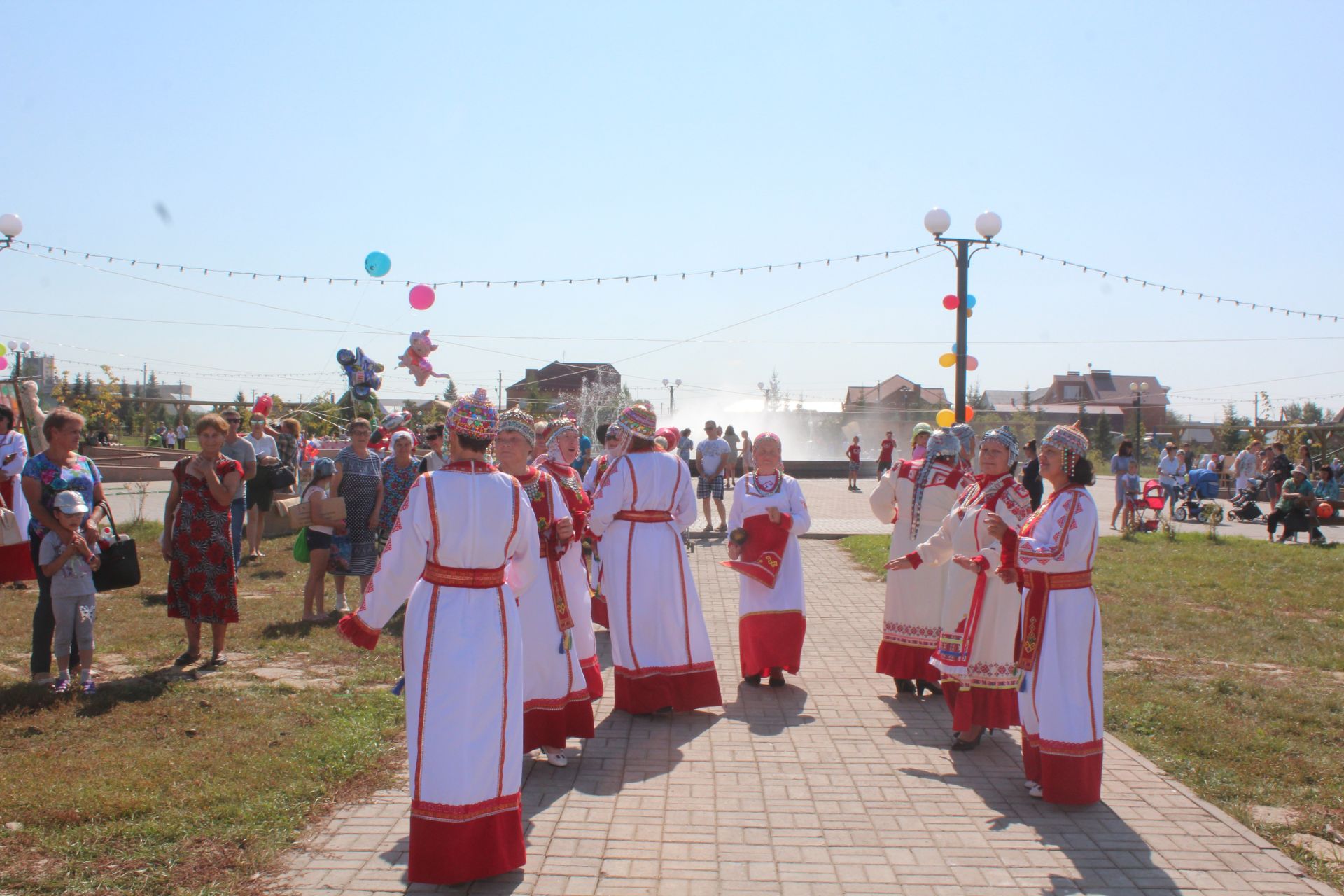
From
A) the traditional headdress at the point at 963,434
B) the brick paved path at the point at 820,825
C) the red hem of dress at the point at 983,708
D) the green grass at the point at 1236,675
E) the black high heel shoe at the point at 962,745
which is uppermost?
the traditional headdress at the point at 963,434

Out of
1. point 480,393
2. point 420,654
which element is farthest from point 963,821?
point 480,393

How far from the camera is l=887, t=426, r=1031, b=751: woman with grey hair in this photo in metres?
5.89

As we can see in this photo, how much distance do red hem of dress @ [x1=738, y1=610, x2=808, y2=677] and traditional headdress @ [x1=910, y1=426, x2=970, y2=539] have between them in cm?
107

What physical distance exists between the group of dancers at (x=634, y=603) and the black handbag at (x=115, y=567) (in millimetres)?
2753

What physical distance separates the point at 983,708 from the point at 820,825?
160 centimetres

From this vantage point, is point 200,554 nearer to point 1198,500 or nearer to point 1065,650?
point 1065,650

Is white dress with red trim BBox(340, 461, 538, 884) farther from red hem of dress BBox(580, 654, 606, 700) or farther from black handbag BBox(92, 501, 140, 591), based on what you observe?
black handbag BBox(92, 501, 140, 591)

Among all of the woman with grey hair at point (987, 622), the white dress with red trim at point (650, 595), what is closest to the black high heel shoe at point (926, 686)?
the woman with grey hair at point (987, 622)

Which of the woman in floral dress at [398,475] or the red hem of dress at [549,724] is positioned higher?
the woman in floral dress at [398,475]

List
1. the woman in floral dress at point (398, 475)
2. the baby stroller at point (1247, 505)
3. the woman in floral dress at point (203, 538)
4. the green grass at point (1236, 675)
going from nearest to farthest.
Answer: the green grass at point (1236, 675)
the woman in floral dress at point (203, 538)
the woman in floral dress at point (398, 475)
the baby stroller at point (1247, 505)

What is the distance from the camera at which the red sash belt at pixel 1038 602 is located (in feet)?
16.8

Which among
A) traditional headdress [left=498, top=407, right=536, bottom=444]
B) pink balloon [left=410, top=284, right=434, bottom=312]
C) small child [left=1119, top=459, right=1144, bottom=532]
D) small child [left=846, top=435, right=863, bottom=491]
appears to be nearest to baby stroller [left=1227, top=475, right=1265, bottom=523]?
small child [left=1119, top=459, right=1144, bottom=532]

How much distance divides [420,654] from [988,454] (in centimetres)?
344

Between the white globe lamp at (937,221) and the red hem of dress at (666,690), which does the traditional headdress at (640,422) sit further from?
the white globe lamp at (937,221)
